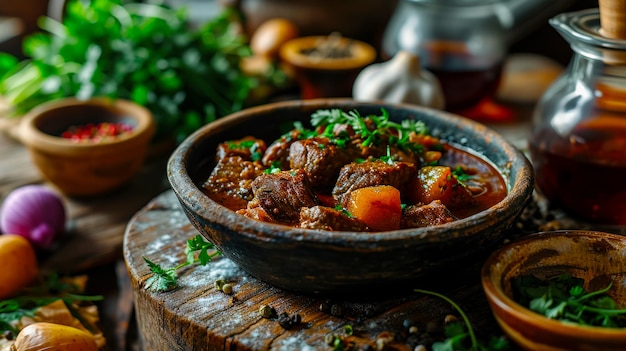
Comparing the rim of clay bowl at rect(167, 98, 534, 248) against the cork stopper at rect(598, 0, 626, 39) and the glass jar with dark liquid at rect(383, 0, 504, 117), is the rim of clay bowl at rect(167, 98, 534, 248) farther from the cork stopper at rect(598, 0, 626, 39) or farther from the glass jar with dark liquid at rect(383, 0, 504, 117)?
the glass jar with dark liquid at rect(383, 0, 504, 117)

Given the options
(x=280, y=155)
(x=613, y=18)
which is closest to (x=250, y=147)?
(x=280, y=155)

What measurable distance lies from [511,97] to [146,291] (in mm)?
3087

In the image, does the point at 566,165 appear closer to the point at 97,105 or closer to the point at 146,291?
the point at 146,291

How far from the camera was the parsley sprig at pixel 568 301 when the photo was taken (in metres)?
1.95

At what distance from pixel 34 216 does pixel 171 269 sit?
116 centimetres

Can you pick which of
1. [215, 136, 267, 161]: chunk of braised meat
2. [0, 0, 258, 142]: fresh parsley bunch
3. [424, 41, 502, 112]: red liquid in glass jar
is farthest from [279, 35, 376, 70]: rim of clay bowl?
[215, 136, 267, 161]: chunk of braised meat

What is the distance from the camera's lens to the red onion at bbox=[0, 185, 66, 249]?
323cm

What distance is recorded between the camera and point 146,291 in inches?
93.9

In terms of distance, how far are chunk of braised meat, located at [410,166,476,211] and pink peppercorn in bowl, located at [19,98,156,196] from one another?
1758 mm

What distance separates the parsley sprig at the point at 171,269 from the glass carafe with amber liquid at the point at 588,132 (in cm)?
155

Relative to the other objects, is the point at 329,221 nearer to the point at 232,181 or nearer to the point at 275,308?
the point at 275,308

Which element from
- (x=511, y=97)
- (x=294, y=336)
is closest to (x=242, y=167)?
(x=294, y=336)

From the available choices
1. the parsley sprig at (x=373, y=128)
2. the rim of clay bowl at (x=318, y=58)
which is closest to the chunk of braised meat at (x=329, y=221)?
the parsley sprig at (x=373, y=128)

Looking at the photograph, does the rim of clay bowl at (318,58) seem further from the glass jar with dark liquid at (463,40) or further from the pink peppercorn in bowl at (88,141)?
the pink peppercorn in bowl at (88,141)
